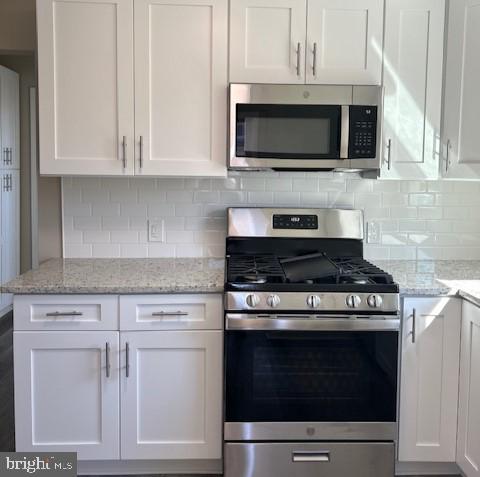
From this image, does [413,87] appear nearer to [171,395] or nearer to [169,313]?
[169,313]

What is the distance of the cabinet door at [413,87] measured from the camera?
8.70 feet

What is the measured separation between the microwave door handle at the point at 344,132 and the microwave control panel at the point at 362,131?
0.02 m

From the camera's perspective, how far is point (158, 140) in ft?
8.67

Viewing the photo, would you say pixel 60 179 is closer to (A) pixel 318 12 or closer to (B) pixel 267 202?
(B) pixel 267 202

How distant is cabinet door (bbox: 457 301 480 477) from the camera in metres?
2.25

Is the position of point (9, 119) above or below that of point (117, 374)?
above

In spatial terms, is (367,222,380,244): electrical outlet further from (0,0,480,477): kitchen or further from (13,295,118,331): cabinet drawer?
(13,295,118,331): cabinet drawer

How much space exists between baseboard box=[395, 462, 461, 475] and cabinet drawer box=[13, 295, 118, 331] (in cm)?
144

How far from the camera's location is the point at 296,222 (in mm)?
2936

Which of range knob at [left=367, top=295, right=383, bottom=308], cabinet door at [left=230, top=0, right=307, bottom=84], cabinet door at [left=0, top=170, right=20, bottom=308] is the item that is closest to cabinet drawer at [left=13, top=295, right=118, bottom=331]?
range knob at [left=367, top=295, right=383, bottom=308]

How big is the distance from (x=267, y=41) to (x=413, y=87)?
726mm

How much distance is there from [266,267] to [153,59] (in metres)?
1.09

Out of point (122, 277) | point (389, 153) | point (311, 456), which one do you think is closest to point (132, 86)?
point (122, 277)

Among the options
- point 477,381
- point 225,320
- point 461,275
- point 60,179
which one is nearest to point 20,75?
point 60,179
